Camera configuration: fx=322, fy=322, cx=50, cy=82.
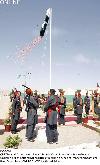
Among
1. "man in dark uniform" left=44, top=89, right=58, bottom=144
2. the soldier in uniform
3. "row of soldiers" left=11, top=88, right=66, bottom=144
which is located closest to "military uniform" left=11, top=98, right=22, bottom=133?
"row of soldiers" left=11, top=88, right=66, bottom=144

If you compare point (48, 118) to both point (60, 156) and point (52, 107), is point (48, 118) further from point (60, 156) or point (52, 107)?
point (60, 156)

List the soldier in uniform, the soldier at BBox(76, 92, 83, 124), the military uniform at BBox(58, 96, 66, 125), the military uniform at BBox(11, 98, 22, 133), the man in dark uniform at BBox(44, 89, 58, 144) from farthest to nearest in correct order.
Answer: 1. the soldier in uniform
2. the soldier at BBox(76, 92, 83, 124)
3. the military uniform at BBox(58, 96, 66, 125)
4. the military uniform at BBox(11, 98, 22, 133)
5. the man in dark uniform at BBox(44, 89, 58, 144)

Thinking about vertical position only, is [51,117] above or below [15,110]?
below

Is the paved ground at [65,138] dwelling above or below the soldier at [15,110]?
below

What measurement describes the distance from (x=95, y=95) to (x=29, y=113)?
10.4 metres

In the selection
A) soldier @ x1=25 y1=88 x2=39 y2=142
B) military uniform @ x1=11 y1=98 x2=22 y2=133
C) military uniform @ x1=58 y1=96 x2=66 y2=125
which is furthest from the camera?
military uniform @ x1=58 y1=96 x2=66 y2=125

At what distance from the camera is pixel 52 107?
11.6 meters

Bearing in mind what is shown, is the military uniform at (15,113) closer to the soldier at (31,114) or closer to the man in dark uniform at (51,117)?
the soldier at (31,114)

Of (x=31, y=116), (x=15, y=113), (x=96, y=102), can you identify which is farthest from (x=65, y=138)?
(x=96, y=102)

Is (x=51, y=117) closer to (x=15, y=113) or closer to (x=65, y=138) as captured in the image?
(x=65, y=138)

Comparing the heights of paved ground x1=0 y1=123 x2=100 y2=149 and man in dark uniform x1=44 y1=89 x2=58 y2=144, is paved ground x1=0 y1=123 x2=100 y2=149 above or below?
below

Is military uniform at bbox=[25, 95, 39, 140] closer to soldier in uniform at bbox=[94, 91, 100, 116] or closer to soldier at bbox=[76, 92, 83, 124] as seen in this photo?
soldier at bbox=[76, 92, 83, 124]

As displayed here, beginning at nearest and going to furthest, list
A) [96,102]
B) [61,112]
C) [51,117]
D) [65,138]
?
[51,117] < [65,138] < [61,112] < [96,102]

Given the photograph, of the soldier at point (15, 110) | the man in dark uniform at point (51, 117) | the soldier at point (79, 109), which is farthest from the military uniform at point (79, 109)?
the man in dark uniform at point (51, 117)
